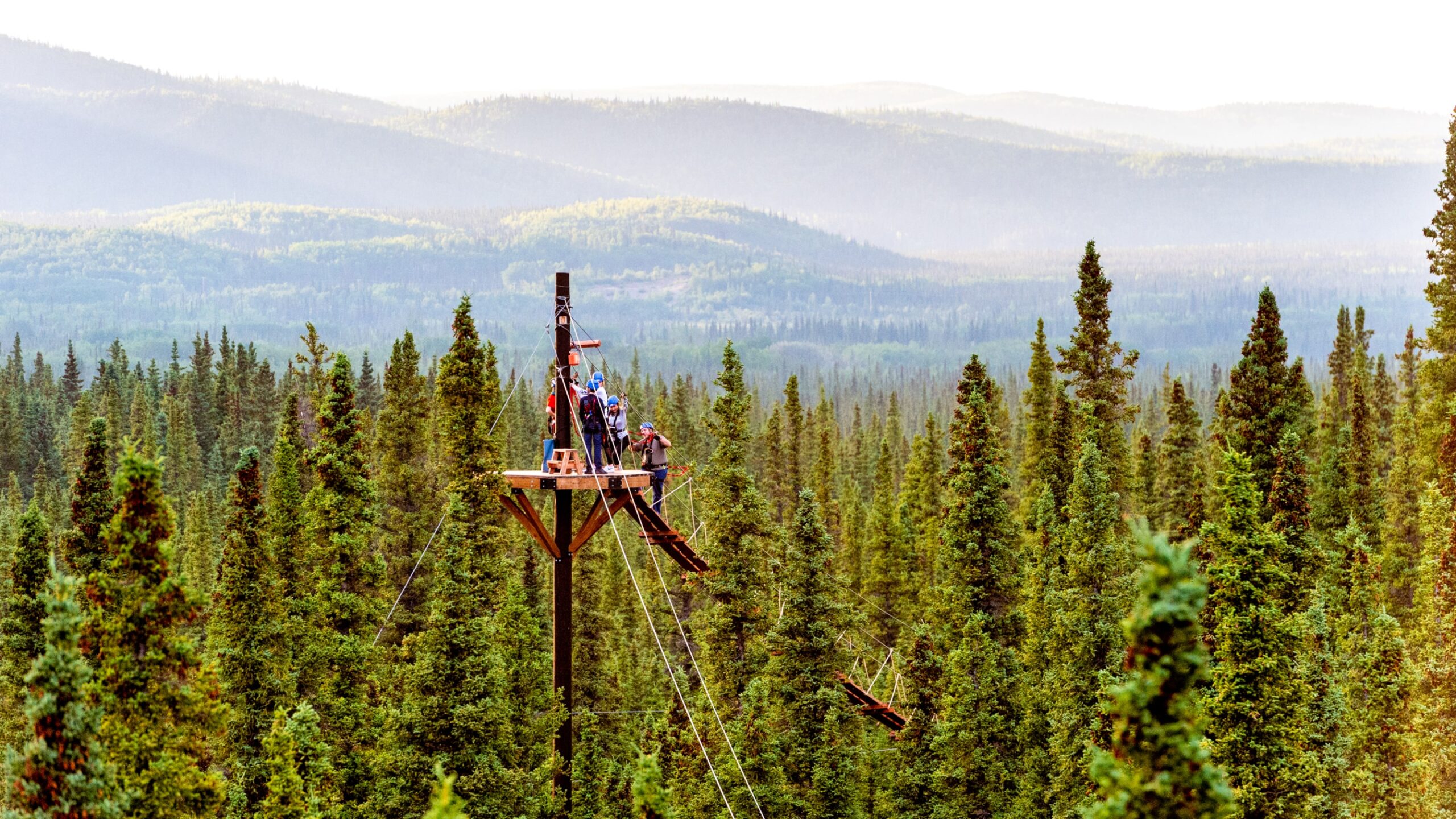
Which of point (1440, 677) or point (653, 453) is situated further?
point (653, 453)

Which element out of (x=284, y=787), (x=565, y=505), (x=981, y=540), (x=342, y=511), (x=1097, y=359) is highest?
(x=1097, y=359)

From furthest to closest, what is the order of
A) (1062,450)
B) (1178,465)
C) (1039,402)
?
(1178,465)
(1039,402)
(1062,450)

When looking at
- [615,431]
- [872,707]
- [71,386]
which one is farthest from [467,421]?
[71,386]

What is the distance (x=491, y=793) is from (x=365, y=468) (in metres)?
10.3

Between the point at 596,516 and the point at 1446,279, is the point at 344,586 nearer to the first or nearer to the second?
the point at 596,516

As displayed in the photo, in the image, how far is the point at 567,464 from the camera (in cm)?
3612

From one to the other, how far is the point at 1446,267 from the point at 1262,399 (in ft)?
37.6

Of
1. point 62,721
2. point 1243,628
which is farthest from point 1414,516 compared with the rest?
point 62,721

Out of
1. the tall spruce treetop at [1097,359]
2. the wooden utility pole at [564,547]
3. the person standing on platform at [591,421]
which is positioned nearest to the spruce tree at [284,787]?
the wooden utility pole at [564,547]

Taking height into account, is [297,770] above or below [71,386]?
above

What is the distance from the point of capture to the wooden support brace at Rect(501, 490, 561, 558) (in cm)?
3725

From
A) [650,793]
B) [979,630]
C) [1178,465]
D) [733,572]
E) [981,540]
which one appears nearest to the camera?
[650,793]

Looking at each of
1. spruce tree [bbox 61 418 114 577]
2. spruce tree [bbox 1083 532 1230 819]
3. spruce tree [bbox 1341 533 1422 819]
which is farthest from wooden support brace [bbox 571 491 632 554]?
spruce tree [bbox 1083 532 1230 819]

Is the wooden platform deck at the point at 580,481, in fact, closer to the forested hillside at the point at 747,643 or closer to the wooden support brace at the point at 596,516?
the wooden support brace at the point at 596,516
